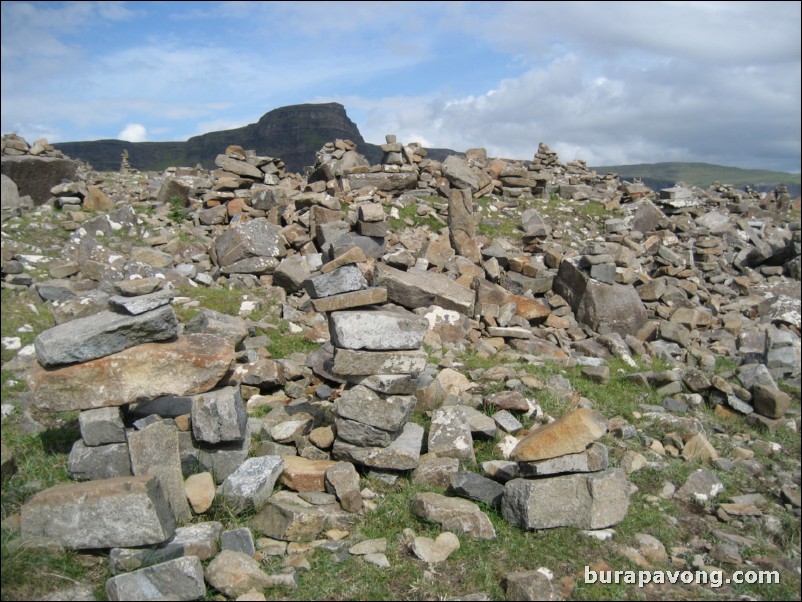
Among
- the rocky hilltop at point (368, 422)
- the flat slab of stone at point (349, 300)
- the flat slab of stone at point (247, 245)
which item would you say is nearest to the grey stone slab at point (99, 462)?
the rocky hilltop at point (368, 422)

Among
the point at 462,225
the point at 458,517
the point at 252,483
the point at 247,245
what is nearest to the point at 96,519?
the point at 252,483

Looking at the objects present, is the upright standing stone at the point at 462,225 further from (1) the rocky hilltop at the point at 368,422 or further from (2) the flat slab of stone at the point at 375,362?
(2) the flat slab of stone at the point at 375,362

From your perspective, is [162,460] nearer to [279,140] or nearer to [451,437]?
[451,437]

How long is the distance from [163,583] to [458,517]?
8.47 feet

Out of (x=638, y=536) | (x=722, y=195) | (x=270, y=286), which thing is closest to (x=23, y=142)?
(x=270, y=286)

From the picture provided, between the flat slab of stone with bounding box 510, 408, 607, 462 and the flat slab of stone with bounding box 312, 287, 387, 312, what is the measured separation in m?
2.38

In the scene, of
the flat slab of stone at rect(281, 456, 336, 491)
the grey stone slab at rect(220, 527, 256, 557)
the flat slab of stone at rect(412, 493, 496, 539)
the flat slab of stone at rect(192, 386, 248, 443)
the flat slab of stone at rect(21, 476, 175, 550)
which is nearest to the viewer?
the flat slab of stone at rect(21, 476, 175, 550)

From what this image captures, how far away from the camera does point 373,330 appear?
6.55 metres

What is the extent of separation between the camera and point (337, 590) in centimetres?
464

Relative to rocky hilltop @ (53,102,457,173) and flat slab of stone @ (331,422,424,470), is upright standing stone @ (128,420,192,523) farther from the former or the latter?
rocky hilltop @ (53,102,457,173)

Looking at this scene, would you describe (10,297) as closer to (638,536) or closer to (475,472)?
(475,472)

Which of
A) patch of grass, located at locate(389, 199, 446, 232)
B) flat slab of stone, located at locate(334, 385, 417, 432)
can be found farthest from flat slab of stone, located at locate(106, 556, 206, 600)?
patch of grass, located at locate(389, 199, 446, 232)

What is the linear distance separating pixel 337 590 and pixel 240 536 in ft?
3.24

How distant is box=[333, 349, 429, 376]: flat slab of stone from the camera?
6473 mm
